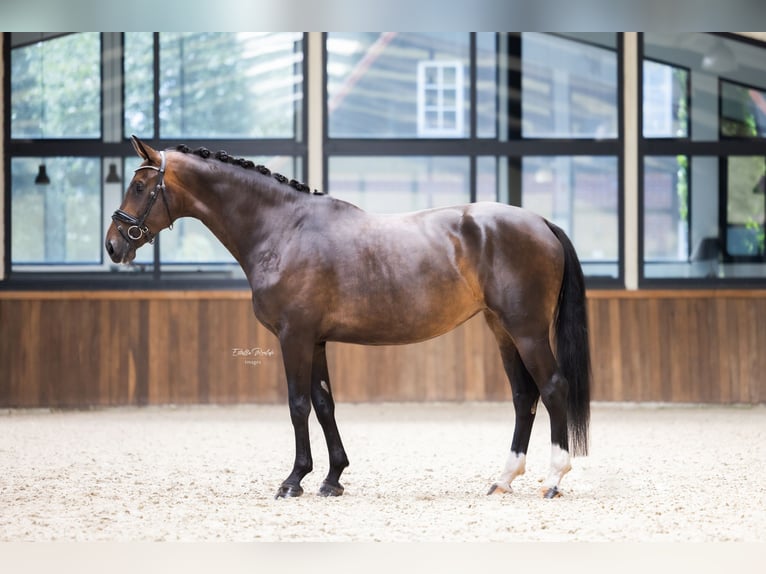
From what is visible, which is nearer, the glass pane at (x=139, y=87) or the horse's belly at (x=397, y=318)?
the horse's belly at (x=397, y=318)

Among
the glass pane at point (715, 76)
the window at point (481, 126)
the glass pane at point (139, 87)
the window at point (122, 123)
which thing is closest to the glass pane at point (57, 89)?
the window at point (122, 123)

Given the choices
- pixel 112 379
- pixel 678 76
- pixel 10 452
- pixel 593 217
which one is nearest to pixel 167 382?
pixel 112 379

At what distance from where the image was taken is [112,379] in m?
8.43

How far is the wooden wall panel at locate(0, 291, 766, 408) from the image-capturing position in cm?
839

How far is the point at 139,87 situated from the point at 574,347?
5704mm

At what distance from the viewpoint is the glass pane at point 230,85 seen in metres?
8.55

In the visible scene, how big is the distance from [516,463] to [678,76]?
554cm

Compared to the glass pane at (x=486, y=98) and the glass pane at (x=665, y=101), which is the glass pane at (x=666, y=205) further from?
the glass pane at (x=486, y=98)

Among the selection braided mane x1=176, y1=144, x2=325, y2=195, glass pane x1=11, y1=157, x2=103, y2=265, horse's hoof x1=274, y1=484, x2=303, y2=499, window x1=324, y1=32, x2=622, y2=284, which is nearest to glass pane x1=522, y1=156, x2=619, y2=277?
window x1=324, y1=32, x2=622, y2=284

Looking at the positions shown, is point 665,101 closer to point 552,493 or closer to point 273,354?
point 273,354

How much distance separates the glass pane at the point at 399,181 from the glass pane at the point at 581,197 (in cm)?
65

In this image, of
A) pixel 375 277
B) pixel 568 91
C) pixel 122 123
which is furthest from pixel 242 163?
pixel 568 91

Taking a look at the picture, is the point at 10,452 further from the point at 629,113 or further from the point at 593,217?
the point at 629,113

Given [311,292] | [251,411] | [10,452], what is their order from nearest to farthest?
[311,292], [10,452], [251,411]
